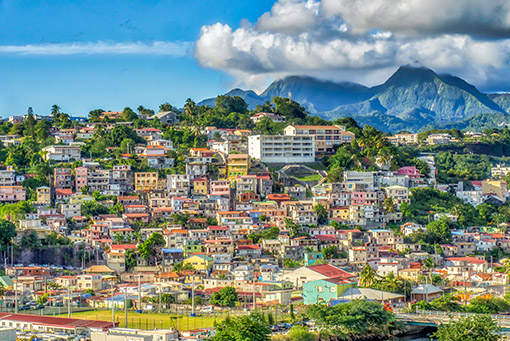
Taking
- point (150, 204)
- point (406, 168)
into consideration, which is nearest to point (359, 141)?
point (406, 168)

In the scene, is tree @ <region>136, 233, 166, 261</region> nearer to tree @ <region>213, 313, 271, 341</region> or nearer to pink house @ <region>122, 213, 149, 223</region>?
pink house @ <region>122, 213, 149, 223</region>

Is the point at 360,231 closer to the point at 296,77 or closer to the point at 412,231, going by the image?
the point at 412,231

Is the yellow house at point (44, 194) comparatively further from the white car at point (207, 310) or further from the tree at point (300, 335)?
the tree at point (300, 335)

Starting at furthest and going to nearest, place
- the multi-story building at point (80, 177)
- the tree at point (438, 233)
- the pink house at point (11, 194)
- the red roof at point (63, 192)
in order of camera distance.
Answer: the multi-story building at point (80, 177) < the red roof at point (63, 192) < the pink house at point (11, 194) < the tree at point (438, 233)

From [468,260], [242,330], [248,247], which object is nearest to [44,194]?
[248,247]

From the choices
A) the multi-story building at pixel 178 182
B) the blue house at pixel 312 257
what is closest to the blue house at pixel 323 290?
the blue house at pixel 312 257

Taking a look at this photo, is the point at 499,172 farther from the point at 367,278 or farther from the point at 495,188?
the point at 367,278
